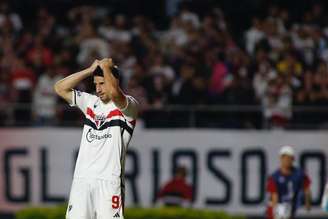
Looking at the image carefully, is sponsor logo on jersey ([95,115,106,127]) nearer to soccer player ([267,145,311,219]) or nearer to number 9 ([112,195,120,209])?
number 9 ([112,195,120,209])

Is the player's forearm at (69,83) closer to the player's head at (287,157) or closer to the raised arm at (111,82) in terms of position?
the raised arm at (111,82)

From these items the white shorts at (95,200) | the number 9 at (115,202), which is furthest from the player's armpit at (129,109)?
the number 9 at (115,202)

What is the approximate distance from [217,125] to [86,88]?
255 cm

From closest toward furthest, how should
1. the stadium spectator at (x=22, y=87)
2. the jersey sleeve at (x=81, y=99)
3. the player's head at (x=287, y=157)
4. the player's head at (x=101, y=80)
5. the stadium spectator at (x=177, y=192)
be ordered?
1. the player's head at (x=101, y=80)
2. the jersey sleeve at (x=81, y=99)
3. the player's head at (x=287, y=157)
4. the stadium spectator at (x=177, y=192)
5. the stadium spectator at (x=22, y=87)

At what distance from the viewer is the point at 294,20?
22.5m

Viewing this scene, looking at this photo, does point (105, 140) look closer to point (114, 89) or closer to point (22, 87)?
point (114, 89)

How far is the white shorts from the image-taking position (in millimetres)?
11266

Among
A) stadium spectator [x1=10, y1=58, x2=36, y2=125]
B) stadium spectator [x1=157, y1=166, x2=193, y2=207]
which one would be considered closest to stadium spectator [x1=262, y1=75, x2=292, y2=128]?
stadium spectator [x1=157, y1=166, x2=193, y2=207]

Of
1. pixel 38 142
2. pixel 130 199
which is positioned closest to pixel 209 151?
pixel 130 199

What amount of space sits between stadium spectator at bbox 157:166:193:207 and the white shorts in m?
7.65

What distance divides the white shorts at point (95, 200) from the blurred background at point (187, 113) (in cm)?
823

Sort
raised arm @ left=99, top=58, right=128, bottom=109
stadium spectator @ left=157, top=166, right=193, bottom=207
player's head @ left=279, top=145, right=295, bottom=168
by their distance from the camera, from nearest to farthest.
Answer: raised arm @ left=99, top=58, right=128, bottom=109 → player's head @ left=279, top=145, right=295, bottom=168 → stadium spectator @ left=157, top=166, right=193, bottom=207

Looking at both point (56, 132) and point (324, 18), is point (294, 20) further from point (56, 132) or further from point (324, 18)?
point (56, 132)

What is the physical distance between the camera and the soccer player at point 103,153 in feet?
36.9
